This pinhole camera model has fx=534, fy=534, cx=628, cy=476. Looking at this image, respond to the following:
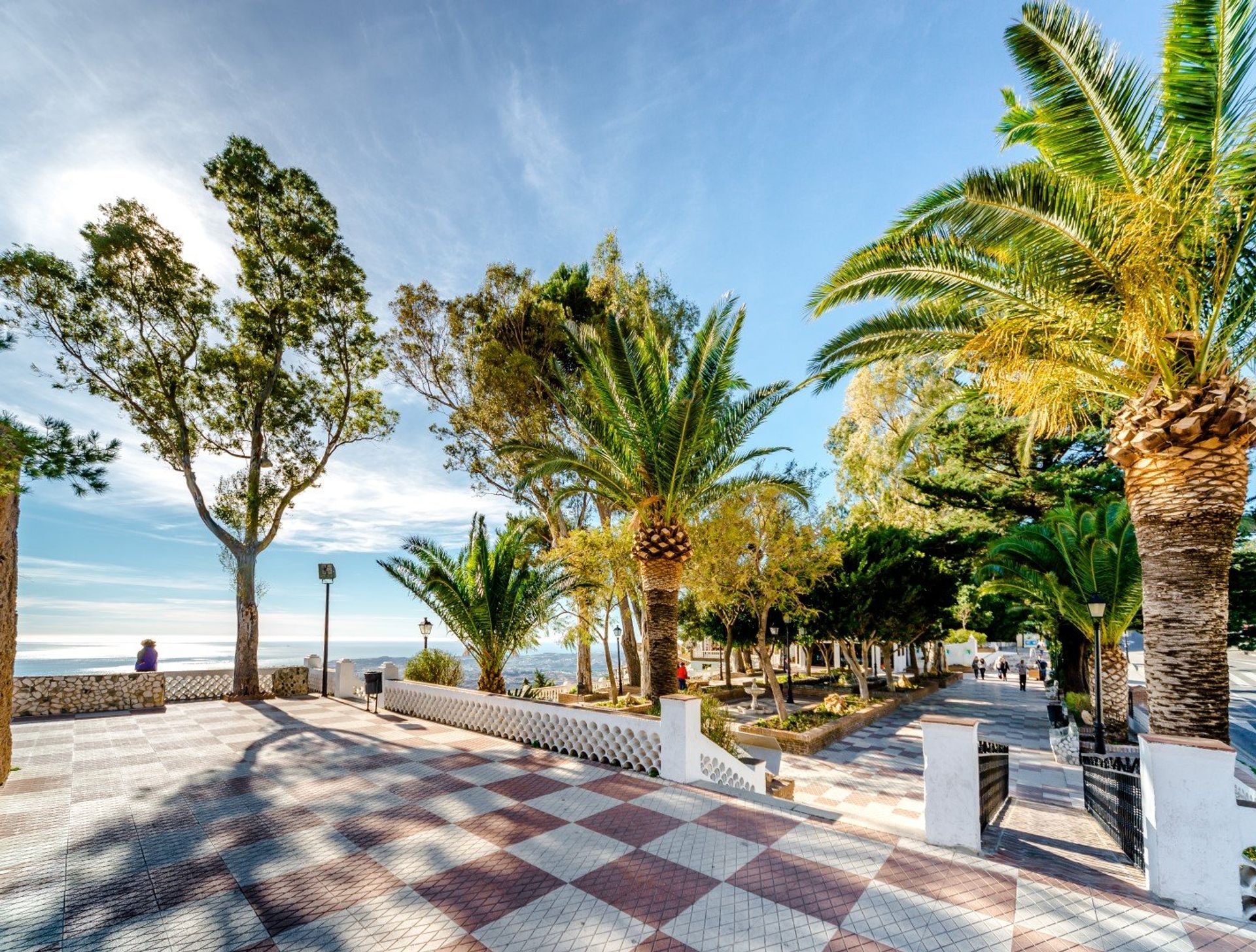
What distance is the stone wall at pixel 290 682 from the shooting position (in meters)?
16.6

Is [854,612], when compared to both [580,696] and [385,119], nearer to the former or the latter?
[580,696]

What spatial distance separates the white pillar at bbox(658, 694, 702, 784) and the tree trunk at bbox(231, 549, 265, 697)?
14601 millimetres

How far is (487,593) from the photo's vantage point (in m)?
11.5

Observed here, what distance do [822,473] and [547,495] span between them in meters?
10.8

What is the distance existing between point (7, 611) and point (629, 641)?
1859cm

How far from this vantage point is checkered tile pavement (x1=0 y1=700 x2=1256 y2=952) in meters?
3.61

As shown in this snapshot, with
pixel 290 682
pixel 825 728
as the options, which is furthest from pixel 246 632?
pixel 825 728

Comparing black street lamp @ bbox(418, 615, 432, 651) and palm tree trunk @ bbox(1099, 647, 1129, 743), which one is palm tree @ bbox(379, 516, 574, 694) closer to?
black street lamp @ bbox(418, 615, 432, 651)

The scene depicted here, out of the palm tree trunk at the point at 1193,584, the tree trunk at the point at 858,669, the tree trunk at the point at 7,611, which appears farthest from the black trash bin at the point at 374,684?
the tree trunk at the point at 858,669

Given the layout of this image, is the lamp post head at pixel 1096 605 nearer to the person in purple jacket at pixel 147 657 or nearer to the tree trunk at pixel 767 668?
the tree trunk at pixel 767 668

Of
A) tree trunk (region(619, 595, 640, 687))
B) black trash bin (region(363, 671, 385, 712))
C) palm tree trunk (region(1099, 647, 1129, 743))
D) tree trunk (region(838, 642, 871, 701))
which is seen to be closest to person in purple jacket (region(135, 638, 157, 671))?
black trash bin (region(363, 671, 385, 712))

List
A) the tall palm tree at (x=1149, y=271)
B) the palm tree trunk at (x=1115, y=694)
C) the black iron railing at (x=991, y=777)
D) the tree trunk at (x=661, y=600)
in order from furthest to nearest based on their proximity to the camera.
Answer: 1. the palm tree trunk at (x=1115, y=694)
2. the tree trunk at (x=661, y=600)
3. the black iron railing at (x=991, y=777)
4. the tall palm tree at (x=1149, y=271)

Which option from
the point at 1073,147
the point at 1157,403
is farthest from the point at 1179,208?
the point at 1157,403

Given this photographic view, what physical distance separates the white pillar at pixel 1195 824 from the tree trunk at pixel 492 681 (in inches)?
411
